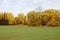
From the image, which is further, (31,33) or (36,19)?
(36,19)

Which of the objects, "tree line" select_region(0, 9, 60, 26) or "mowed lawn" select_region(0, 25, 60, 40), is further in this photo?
"tree line" select_region(0, 9, 60, 26)

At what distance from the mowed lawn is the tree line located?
0.27 m

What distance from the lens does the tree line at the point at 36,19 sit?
759cm

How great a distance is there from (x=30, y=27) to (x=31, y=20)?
1.14ft

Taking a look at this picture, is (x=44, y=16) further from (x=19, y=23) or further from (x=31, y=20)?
(x=19, y=23)

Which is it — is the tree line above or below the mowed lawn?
above

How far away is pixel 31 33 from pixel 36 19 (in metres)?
1.41

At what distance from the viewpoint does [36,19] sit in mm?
8320

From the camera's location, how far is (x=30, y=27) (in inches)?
326

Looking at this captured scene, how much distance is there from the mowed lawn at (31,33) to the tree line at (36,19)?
0.88ft

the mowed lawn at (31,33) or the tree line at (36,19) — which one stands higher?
the tree line at (36,19)

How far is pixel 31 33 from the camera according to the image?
705 cm

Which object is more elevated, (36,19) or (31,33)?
(36,19)

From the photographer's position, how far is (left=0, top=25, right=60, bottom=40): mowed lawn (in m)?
6.11
